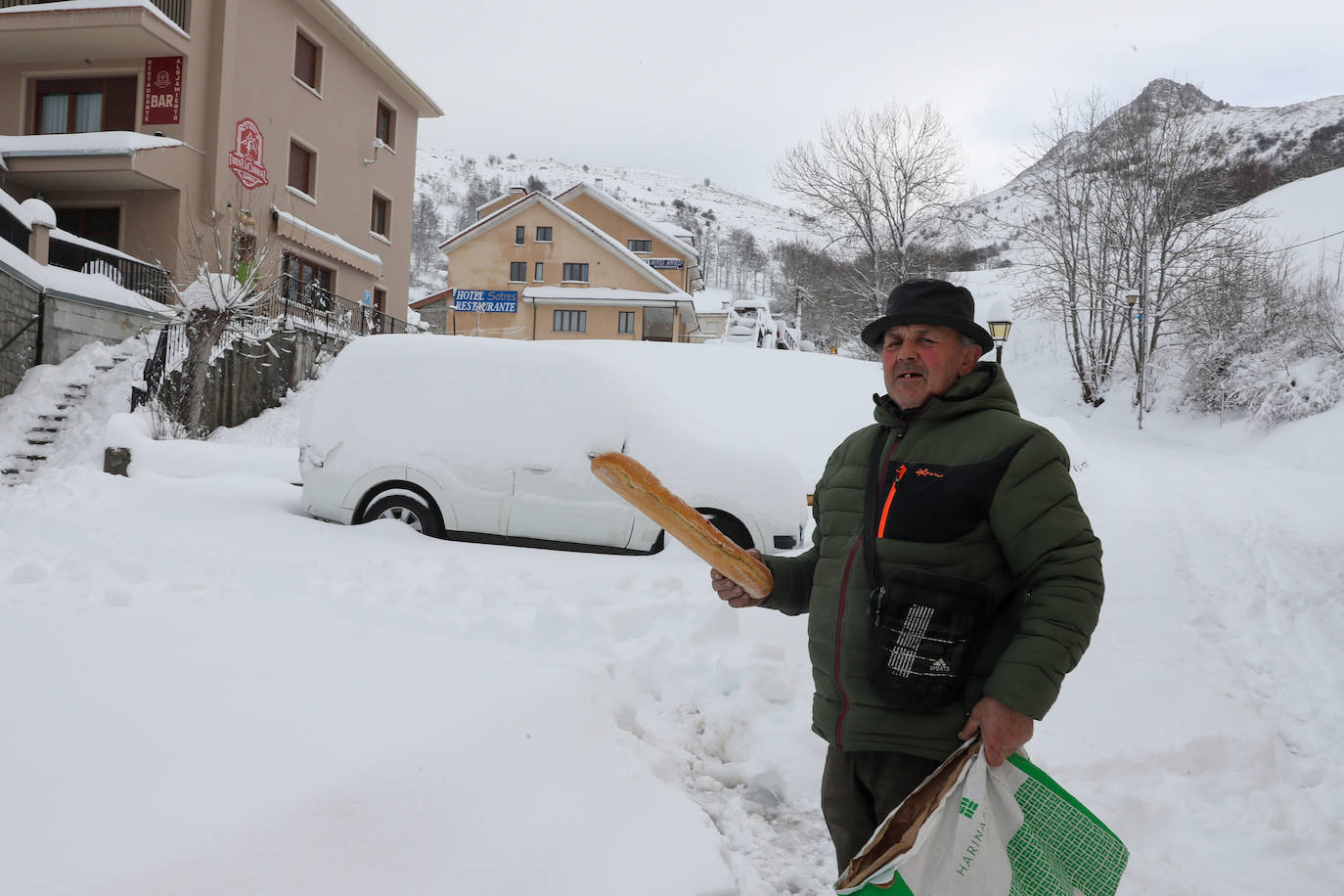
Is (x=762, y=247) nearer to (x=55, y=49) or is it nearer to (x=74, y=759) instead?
(x=55, y=49)

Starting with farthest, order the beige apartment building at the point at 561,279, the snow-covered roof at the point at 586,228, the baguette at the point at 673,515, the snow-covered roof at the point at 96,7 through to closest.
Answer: the snow-covered roof at the point at 586,228 < the beige apartment building at the point at 561,279 < the snow-covered roof at the point at 96,7 < the baguette at the point at 673,515

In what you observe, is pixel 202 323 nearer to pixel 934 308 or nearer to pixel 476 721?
pixel 476 721

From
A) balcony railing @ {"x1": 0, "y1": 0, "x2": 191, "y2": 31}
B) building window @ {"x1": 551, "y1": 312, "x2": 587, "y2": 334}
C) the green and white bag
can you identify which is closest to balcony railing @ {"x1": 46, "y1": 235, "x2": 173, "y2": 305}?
balcony railing @ {"x1": 0, "y1": 0, "x2": 191, "y2": 31}

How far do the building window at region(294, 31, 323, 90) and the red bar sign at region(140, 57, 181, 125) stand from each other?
3922mm

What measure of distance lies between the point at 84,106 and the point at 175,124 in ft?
9.60

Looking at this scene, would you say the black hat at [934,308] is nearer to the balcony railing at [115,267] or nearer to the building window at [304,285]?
the balcony railing at [115,267]

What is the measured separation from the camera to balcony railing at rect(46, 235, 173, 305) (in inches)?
624

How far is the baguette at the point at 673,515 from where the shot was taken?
207 cm

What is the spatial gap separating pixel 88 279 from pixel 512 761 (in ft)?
56.1

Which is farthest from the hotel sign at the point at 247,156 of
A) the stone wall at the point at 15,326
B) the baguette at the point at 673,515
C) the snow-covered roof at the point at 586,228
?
the baguette at the point at 673,515

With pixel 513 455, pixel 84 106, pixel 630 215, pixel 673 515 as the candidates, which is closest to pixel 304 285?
pixel 84 106

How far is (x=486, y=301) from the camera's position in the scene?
746 inches

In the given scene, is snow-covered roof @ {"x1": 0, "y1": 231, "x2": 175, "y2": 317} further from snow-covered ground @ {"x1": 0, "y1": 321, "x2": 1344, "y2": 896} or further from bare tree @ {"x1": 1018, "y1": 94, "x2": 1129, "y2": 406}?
bare tree @ {"x1": 1018, "y1": 94, "x2": 1129, "y2": 406}

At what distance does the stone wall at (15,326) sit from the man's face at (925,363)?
15.9m
